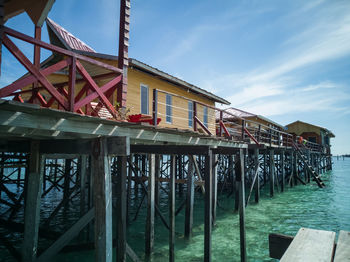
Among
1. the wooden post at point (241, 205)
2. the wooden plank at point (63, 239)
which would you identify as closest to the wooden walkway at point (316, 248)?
the wooden plank at point (63, 239)

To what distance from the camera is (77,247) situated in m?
6.23

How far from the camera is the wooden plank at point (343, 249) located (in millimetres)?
1478

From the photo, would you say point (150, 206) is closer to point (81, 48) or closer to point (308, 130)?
point (81, 48)

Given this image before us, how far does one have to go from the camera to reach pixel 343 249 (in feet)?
5.11

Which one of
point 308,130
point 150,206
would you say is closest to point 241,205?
point 150,206

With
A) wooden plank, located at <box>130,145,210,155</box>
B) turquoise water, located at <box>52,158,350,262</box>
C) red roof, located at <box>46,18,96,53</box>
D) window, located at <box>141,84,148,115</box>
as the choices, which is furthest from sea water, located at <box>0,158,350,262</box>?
red roof, located at <box>46,18,96,53</box>

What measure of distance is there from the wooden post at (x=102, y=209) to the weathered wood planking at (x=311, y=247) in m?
2.70

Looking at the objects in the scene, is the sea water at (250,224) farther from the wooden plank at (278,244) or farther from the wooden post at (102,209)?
the wooden plank at (278,244)

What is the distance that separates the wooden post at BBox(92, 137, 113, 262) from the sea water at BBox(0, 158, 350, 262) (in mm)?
4431

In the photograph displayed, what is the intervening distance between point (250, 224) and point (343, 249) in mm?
10241

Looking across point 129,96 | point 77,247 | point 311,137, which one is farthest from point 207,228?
point 311,137

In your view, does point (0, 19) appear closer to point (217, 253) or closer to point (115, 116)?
point (115, 116)

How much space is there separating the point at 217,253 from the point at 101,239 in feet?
18.6

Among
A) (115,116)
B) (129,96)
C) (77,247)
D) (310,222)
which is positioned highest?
(129,96)
